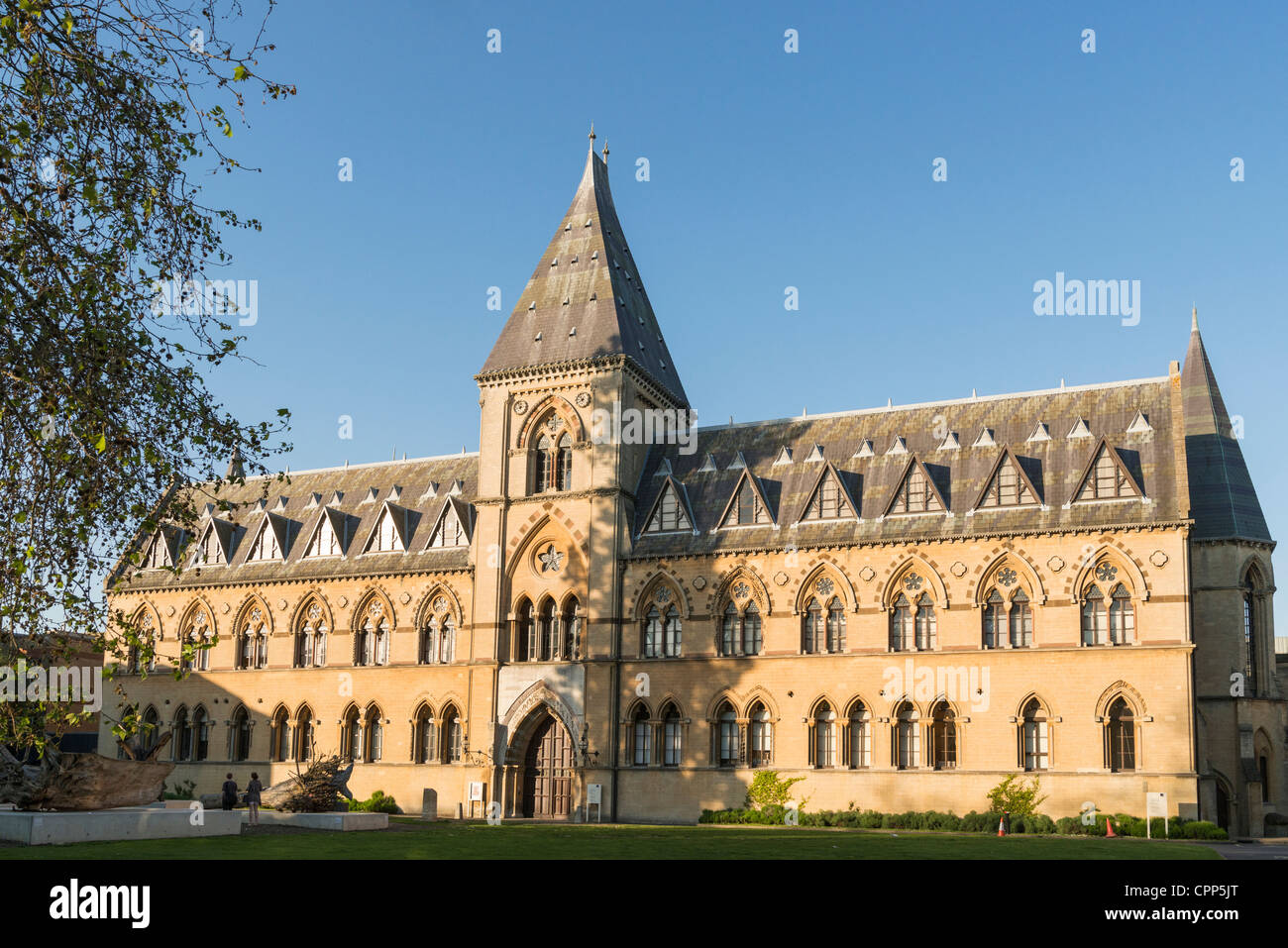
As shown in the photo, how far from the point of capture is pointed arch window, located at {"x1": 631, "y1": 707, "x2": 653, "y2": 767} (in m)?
43.9

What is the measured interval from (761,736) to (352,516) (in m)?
20.9

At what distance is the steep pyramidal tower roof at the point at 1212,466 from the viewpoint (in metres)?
41.6

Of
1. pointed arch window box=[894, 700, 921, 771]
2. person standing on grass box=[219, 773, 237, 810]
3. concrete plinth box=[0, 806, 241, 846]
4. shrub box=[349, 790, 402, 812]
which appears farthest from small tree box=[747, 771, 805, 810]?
concrete plinth box=[0, 806, 241, 846]

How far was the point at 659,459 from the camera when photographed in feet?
159

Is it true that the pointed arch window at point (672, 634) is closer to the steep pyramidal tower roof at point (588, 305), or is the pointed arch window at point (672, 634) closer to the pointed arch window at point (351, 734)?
the steep pyramidal tower roof at point (588, 305)

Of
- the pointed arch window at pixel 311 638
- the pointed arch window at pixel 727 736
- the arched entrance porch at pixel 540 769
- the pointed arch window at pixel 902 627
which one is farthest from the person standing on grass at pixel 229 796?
the pointed arch window at pixel 902 627

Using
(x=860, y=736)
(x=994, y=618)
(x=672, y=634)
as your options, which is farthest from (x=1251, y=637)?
(x=672, y=634)

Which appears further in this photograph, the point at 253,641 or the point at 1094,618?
the point at 253,641

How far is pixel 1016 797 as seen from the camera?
3819cm

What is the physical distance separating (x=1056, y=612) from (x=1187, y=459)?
9339 mm

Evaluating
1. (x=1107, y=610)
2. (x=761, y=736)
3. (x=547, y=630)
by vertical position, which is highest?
(x=1107, y=610)

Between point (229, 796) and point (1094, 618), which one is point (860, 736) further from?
point (229, 796)
